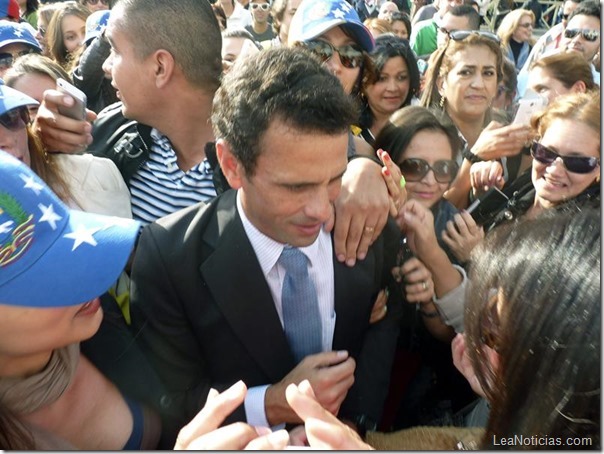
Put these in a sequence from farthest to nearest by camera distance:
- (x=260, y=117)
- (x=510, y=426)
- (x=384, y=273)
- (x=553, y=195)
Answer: (x=553, y=195), (x=384, y=273), (x=260, y=117), (x=510, y=426)

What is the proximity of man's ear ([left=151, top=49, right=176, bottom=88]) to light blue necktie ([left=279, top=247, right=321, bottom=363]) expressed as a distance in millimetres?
792

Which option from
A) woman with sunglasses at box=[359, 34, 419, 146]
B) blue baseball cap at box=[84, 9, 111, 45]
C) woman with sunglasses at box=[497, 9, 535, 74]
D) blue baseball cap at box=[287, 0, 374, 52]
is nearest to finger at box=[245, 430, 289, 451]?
blue baseball cap at box=[287, 0, 374, 52]

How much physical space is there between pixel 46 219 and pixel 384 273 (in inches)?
35.7

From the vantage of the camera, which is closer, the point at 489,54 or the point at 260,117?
the point at 260,117

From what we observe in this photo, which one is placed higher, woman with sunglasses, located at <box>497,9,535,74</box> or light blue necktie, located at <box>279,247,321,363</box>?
light blue necktie, located at <box>279,247,321,363</box>

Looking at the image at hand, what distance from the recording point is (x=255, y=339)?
1.37 m

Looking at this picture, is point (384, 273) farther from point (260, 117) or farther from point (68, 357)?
point (68, 357)

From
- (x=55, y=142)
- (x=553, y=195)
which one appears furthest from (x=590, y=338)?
(x=55, y=142)

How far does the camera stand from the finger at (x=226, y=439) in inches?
36.2

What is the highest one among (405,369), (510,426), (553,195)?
(510,426)

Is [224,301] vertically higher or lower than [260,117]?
lower

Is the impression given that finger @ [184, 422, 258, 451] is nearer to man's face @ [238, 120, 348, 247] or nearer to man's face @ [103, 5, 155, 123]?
man's face @ [238, 120, 348, 247]

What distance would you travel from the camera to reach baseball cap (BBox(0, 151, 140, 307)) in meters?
0.99

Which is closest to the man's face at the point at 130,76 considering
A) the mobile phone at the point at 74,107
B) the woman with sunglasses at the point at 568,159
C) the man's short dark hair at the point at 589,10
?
the mobile phone at the point at 74,107
